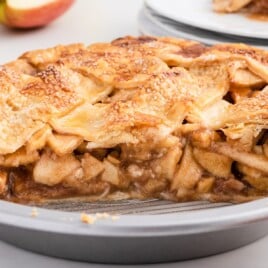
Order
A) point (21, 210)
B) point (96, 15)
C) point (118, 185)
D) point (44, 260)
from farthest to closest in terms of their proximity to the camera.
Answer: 1. point (96, 15)
2. point (118, 185)
3. point (44, 260)
4. point (21, 210)

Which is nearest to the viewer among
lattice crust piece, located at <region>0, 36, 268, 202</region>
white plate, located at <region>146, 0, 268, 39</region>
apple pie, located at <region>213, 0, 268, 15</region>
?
lattice crust piece, located at <region>0, 36, 268, 202</region>

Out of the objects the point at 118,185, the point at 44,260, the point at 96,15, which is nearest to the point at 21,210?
the point at 44,260

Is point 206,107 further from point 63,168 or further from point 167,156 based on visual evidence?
point 63,168

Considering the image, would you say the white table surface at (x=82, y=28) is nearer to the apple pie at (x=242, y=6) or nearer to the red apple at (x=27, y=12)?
the red apple at (x=27, y=12)

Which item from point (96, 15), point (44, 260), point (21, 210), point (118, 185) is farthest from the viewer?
point (96, 15)

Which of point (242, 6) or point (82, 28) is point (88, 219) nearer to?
point (242, 6)

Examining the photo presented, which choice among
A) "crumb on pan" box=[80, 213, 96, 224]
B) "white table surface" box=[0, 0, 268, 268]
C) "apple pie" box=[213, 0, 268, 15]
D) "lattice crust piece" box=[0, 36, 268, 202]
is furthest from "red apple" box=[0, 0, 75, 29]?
"crumb on pan" box=[80, 213, 96, 224]

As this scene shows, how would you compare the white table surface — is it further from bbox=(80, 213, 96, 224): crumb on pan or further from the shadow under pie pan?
bbox=(80, 213, 96, 224): crumb on pan
